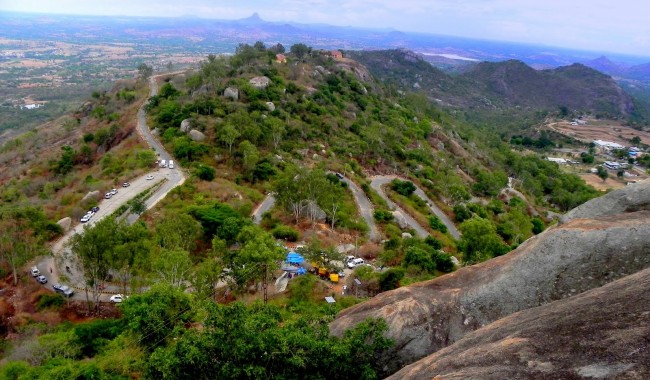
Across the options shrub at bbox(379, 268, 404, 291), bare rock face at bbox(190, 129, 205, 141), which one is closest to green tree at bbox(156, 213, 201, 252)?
shrub at bbox(379, 268, 404, 291)

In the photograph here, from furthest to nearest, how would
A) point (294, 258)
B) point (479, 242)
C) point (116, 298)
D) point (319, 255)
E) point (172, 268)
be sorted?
point (479, 242)
point (294, 258)
point (319, 255)
point (116, 298)
point (172, 268)

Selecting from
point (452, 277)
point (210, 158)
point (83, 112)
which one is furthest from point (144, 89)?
point (452, 277)

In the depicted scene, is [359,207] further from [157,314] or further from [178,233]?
[157,314]

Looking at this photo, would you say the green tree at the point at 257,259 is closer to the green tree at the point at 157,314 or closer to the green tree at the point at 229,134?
the green tree at the point at 157,314

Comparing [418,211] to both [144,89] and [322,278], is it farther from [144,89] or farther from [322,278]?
[144,89]

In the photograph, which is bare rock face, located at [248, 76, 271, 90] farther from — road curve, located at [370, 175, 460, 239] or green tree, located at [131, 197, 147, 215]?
green tree, located at [131, 197, 147, 215]

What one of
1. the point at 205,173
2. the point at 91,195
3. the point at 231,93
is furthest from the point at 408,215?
the point at 91,195

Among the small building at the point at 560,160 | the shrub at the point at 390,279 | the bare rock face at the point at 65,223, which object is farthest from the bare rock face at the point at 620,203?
the small building at the point at 560,160

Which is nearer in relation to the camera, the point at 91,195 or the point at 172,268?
the point at 172,268
